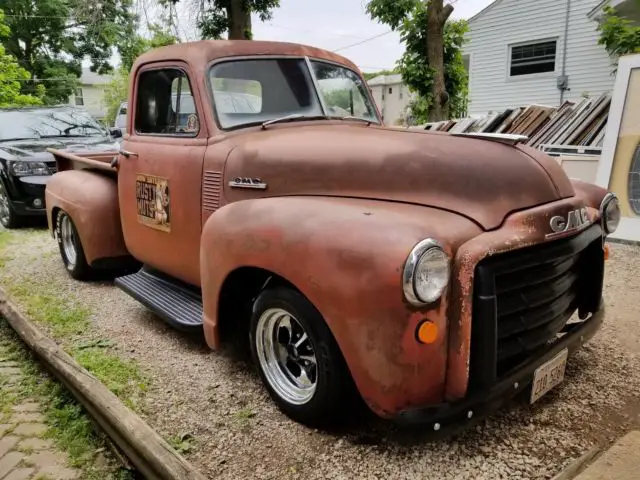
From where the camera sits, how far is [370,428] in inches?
101

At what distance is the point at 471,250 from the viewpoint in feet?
6.56

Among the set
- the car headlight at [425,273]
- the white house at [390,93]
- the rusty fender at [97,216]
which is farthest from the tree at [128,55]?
the white house at [390,93]

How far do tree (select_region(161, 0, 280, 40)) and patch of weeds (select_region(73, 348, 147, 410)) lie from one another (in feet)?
32.0

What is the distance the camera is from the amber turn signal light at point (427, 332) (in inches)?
77.0

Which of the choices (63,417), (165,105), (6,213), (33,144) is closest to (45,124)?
(33,144)

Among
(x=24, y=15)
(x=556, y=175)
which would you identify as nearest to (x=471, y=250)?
(x=556, y=175)

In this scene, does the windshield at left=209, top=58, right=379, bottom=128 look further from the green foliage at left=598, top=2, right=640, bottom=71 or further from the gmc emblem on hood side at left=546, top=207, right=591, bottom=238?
the green foliage at left=598, top=2, right=640, bottom=71

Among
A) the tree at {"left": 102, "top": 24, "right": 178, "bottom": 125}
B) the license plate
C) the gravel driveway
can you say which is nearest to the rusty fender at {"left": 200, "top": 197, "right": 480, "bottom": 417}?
the gravel driveway

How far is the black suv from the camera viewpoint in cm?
722

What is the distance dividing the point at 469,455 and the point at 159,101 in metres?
3.08

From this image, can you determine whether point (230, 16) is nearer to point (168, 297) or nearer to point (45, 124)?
point (45, 124)

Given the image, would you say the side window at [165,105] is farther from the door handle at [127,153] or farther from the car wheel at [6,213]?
the car wheel at [6,213]

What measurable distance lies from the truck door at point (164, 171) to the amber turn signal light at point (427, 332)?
1777 millimetres

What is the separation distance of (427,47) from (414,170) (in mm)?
9664
